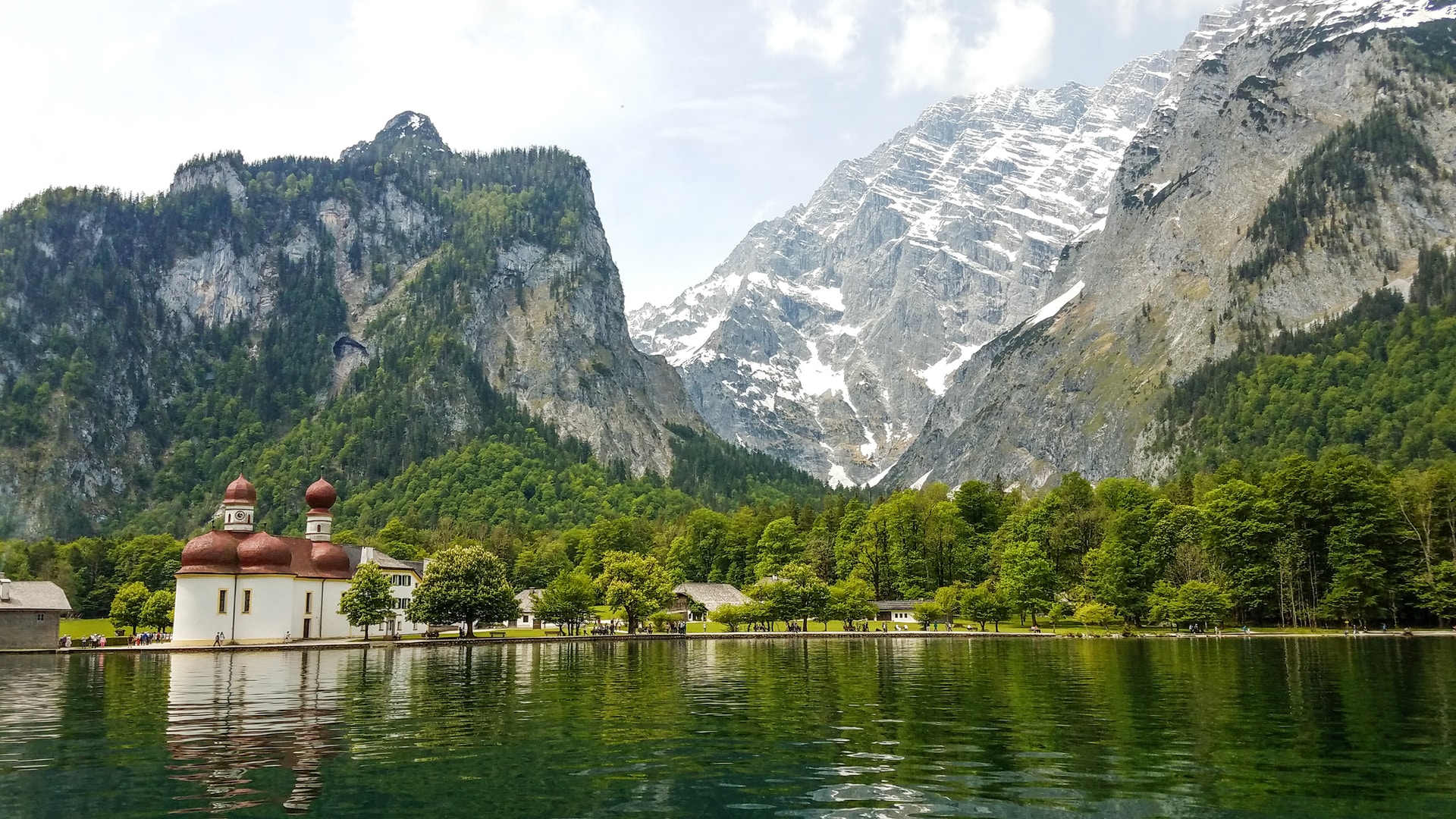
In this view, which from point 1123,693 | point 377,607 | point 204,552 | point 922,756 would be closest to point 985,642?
point 1123,693

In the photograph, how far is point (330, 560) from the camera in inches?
4395

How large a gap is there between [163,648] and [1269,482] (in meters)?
119

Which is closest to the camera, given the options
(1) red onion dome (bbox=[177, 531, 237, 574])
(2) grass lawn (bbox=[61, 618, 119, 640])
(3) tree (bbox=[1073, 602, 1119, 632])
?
(1) red onion dome (bbox=[177, 531, 237, 574])

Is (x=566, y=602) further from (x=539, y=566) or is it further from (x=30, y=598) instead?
(x=30, y=598)

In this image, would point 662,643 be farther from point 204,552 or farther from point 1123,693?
point 1123,693

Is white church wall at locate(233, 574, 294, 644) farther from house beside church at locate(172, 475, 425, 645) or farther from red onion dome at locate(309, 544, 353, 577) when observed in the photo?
red onion dome at locate(309, 544, 353, 577)

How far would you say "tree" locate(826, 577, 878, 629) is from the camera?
121938 mm

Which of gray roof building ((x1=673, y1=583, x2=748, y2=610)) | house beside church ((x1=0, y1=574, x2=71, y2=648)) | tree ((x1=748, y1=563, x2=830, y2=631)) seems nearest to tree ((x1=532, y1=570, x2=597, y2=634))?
gray roof building ((x1=673, y1=583, x2=748, y2=610))

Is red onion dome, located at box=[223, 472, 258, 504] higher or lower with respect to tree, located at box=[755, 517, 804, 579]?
higher

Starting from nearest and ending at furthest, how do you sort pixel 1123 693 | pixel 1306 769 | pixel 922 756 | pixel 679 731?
pixel 1306 769 < pixel 922 756 < pixel 679 731 < pixel 1123 693

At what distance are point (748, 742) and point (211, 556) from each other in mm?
87975

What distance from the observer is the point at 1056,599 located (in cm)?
12362

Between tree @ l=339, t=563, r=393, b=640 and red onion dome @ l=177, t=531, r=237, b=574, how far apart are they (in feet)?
38.1

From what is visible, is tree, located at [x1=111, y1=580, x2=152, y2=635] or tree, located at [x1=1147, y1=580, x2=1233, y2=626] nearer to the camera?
tree, located at [x1=1147, y1=580, x2=1233, y2=626]
